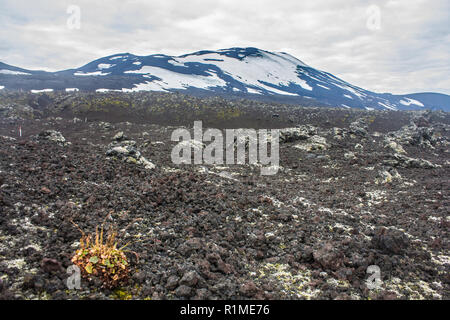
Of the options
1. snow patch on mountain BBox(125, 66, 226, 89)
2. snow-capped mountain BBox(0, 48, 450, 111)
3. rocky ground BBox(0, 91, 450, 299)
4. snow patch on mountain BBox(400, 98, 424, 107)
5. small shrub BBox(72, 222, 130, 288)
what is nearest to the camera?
small shrub BBox(72, 222, 130, 288)

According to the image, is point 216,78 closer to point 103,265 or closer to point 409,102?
point 103,265

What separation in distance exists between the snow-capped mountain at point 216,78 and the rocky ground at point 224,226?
64.9 m

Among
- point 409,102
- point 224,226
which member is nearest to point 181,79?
point 224,226

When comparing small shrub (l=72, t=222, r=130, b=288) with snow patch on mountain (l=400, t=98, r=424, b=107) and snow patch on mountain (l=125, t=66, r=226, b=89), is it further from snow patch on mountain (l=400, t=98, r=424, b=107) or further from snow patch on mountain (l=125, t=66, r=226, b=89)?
snow patch on mountain (l=400, t=98, r=424, b=107)

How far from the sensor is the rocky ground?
5230 mm

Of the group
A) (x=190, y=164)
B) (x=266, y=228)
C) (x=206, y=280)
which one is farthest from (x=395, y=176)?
(x=206, y=280)

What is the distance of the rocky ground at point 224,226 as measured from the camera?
17.2 feet

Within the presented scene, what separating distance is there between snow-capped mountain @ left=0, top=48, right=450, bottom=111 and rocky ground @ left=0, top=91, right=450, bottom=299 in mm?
64874

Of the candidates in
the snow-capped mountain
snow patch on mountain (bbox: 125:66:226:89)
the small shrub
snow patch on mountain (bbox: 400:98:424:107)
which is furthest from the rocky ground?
snow patch on mountain (bbox: 400:98:424:107)

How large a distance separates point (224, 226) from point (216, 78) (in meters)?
114

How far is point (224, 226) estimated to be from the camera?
806 cm

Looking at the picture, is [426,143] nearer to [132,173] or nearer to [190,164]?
[190,164]

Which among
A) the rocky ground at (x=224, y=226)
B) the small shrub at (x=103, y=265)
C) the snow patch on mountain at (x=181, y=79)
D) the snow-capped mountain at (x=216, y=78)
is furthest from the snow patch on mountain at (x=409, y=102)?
the small shrub at (x=103, y=265)
